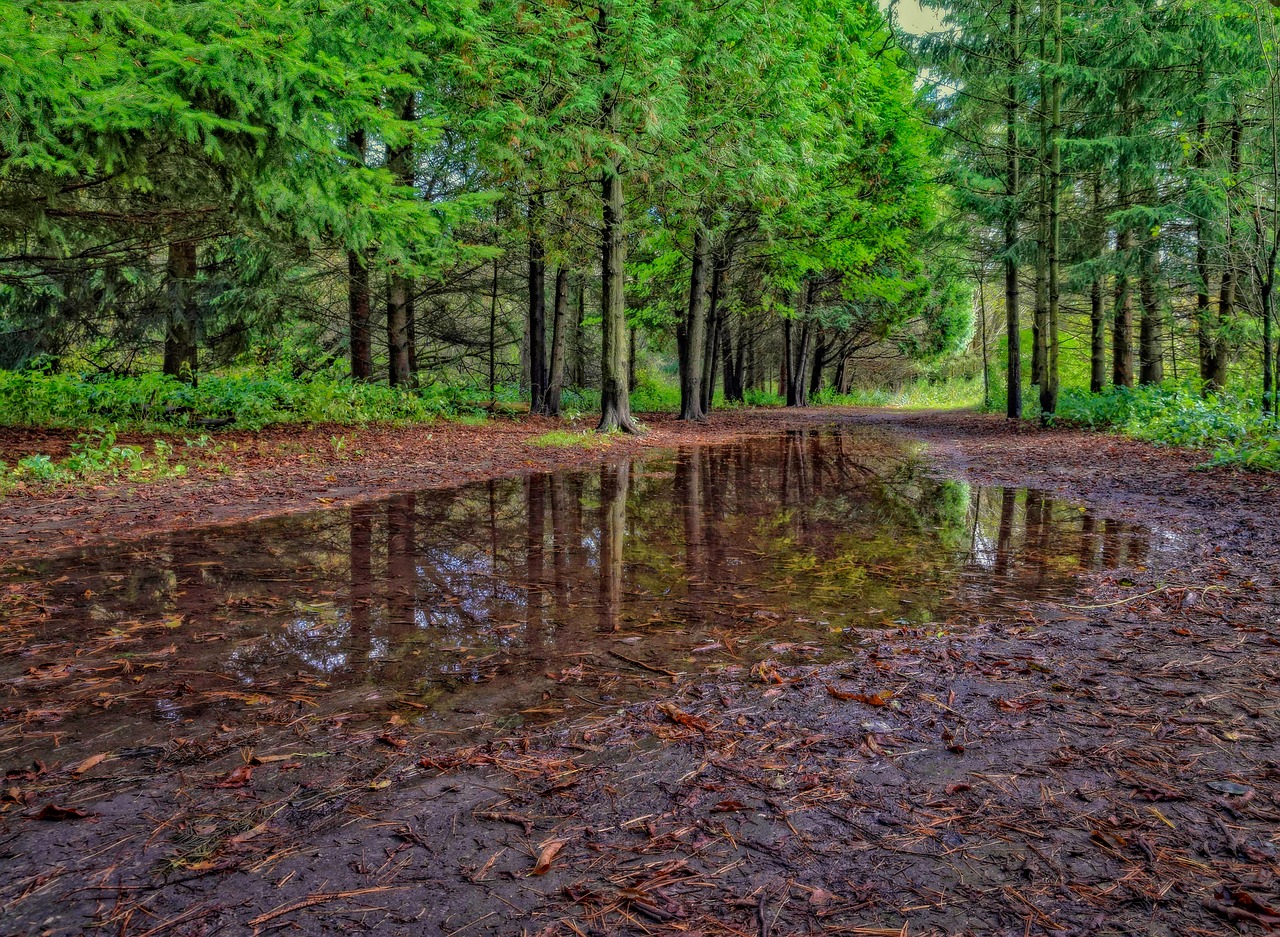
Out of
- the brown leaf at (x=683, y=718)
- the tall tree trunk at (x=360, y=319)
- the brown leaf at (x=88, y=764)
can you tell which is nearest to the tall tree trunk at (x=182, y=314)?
the tall tree trunk at (x=360, y=319)

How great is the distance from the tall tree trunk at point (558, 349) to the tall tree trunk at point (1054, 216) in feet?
38.9

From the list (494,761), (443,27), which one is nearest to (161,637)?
(494,761)

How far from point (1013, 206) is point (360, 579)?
18.3 metres

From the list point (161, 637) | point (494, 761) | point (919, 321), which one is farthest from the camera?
point (919, 321)

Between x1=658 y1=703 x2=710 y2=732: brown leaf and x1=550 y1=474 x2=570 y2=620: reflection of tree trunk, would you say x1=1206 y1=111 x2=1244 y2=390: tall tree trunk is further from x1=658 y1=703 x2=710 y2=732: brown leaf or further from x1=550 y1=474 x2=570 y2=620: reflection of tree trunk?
x1=658 y1=703 x2=710 y2=732: brown leaf

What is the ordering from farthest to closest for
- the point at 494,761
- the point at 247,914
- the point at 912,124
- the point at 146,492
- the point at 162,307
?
1. the point at 912,124
2. the point at 162,307
3. the point at 146,492
4. the point at 494,761
5. the point at 247,914

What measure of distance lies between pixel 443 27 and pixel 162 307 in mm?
7778

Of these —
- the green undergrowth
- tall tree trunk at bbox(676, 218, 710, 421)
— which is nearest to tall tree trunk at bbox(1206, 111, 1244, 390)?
the green undergrowth

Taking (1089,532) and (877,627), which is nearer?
(877,627)

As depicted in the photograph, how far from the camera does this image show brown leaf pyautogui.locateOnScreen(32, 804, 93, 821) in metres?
1.89

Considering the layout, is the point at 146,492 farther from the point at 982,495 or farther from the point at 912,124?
the point at 912,124

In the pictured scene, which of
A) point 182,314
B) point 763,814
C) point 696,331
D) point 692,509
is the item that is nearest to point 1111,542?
point 692,509

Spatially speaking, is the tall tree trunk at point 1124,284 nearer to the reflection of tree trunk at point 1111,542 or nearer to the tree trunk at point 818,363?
the reflection of tree trunk at point 1111,542

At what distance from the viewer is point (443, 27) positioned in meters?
10.6
